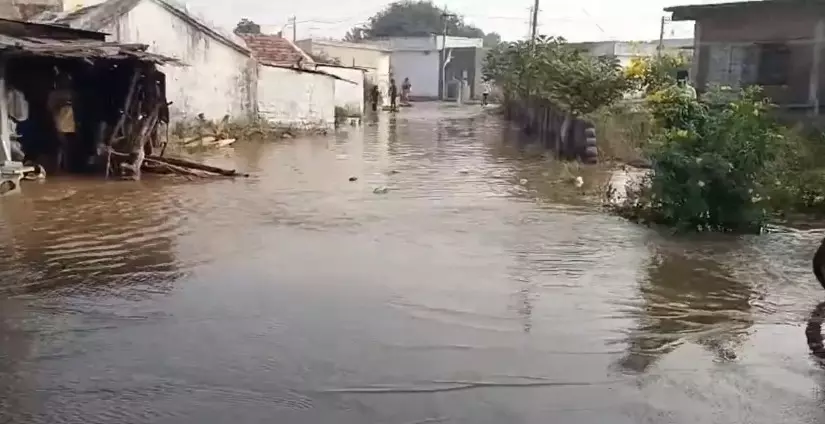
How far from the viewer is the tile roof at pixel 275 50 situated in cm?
3228

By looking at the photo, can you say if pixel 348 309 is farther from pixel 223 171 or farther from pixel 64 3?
pixel 64 3

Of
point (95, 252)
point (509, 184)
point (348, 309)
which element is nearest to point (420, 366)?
point (348, 309)

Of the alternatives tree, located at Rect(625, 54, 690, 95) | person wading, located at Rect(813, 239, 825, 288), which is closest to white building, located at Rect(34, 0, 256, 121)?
tree, located at Rect(625, 54, 690, 95)

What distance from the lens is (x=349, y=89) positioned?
3541 cm

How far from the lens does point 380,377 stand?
20.2 feet

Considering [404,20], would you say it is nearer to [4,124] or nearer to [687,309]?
[4,124]

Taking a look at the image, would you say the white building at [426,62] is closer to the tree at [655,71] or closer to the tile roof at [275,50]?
the tile roof at [275,50]

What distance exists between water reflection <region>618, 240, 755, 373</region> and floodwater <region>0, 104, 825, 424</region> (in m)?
0.03

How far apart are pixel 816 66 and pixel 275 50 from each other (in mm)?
19710

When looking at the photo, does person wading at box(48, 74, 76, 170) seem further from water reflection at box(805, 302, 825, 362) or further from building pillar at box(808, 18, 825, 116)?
building pillar at box(808, 18, 825, 116)

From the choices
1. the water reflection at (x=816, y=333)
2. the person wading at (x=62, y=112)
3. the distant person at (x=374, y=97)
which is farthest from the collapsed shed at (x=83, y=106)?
the distant person at (x=374, y=97)

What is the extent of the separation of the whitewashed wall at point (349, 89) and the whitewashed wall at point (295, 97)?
4.24 metres

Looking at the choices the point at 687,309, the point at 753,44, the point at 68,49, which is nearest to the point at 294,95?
the point at 753,44

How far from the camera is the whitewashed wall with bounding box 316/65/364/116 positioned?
3456cm
